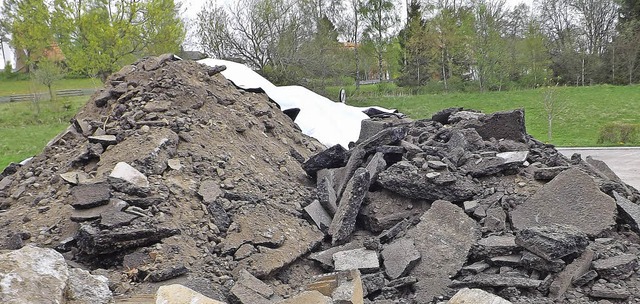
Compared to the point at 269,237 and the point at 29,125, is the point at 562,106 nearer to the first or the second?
the point at 269,237

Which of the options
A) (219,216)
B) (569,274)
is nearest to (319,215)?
(219,216)

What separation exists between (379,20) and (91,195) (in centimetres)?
2635

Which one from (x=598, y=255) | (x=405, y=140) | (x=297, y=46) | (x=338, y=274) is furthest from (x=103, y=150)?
(x=297, y=46)

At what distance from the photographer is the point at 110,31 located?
16.6 meters

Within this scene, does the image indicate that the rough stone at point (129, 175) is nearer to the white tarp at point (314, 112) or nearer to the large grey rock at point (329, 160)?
the large grey rock at point (329, 160)

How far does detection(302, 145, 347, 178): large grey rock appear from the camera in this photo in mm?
5250

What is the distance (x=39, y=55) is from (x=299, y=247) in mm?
20077

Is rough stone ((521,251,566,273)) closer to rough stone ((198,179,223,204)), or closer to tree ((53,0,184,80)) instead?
rough stone ((198,179,223,204))

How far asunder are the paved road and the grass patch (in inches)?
475

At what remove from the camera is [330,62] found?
2156 centimetres

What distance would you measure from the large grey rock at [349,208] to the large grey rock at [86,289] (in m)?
2.00

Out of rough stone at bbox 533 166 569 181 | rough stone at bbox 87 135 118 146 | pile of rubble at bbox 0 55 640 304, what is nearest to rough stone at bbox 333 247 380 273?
pile of rubble at bbox 0 55 640 304

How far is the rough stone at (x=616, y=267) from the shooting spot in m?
3.30

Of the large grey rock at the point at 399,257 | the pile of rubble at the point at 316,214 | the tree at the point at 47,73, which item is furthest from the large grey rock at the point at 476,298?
the tree at the point at 47,73
